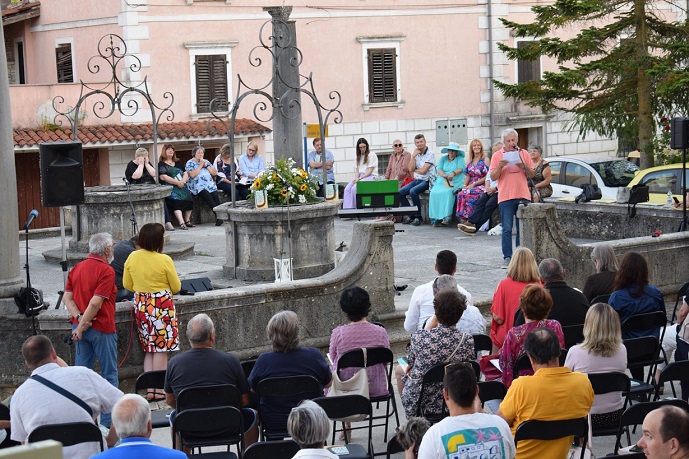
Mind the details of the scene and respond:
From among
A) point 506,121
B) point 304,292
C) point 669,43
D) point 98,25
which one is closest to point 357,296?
point 304,292

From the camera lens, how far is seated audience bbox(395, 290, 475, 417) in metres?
8.30

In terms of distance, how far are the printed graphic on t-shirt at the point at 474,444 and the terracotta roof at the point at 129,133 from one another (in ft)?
78.0

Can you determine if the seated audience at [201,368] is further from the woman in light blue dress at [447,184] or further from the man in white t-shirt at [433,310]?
the woman in light blue dress at [447,184]

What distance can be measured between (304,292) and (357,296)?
10.5 ft

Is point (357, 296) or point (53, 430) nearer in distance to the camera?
point (53, 430)

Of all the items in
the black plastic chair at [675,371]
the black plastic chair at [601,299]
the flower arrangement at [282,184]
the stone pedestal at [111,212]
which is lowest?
the black plastic chair at [675,371]

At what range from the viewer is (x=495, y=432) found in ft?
20.9

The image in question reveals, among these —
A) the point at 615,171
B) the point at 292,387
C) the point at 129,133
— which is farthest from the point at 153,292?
the point at 129,133

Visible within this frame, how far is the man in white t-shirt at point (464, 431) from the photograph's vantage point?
624 cm

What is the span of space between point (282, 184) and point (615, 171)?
983 cm

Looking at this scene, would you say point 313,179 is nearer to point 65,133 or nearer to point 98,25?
point 65,133

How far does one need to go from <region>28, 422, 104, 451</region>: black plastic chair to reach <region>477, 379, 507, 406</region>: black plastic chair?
2618 millimetres

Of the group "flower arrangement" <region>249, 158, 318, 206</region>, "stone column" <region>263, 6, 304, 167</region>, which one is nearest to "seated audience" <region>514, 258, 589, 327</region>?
"flower arrangement" <region>249, 158, 318, 206</region>

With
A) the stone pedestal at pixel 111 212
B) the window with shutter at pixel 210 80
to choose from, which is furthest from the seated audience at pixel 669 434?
the window with shutter at pixel 210 80
